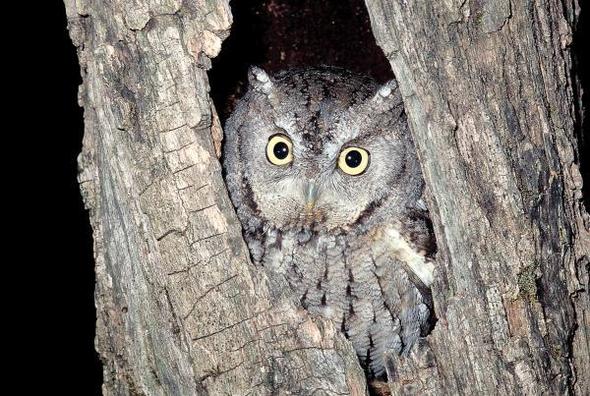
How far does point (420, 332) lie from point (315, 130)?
31.8 inches

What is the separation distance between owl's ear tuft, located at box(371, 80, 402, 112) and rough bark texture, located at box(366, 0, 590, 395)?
17.5 inches

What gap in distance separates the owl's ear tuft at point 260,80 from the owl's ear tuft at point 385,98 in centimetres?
34

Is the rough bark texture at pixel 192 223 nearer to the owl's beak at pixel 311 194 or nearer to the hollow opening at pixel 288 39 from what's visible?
the owl's beak at pixel 311 194

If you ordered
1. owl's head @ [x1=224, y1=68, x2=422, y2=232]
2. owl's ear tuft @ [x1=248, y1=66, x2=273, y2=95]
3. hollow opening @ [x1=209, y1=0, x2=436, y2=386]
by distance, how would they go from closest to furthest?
owl's head @ [x1=224, y1=68, x2=422, y2=232] → owl's ear tuft @ [x1=248, y1=66, x2=273, y2=95] → hollow opening @ [x1=209, y1=0, x2=436, y2=386]

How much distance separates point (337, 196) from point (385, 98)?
34 centimetres

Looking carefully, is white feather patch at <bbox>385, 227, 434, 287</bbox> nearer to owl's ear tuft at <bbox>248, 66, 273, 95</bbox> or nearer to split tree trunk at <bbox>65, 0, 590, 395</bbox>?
split tree trunk at <bbox>65, 0, 590, 395</bbox>

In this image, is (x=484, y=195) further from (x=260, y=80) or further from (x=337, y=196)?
(x=260, y=80)

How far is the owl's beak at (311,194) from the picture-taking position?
7.03ft

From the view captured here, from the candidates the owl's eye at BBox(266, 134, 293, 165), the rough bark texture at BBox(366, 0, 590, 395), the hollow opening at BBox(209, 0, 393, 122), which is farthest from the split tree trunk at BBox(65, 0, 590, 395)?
the hollow opening at BBox(209, 0, 393, 122)

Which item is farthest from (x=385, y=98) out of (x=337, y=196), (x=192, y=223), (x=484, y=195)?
(x=192, y=223)

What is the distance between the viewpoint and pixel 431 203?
1.79m

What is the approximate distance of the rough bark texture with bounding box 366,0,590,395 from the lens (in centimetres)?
175

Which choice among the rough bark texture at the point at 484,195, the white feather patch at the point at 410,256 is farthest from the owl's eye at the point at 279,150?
the rough bark texture at the point at 484,195

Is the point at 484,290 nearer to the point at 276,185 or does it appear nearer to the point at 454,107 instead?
the point at 454,107
